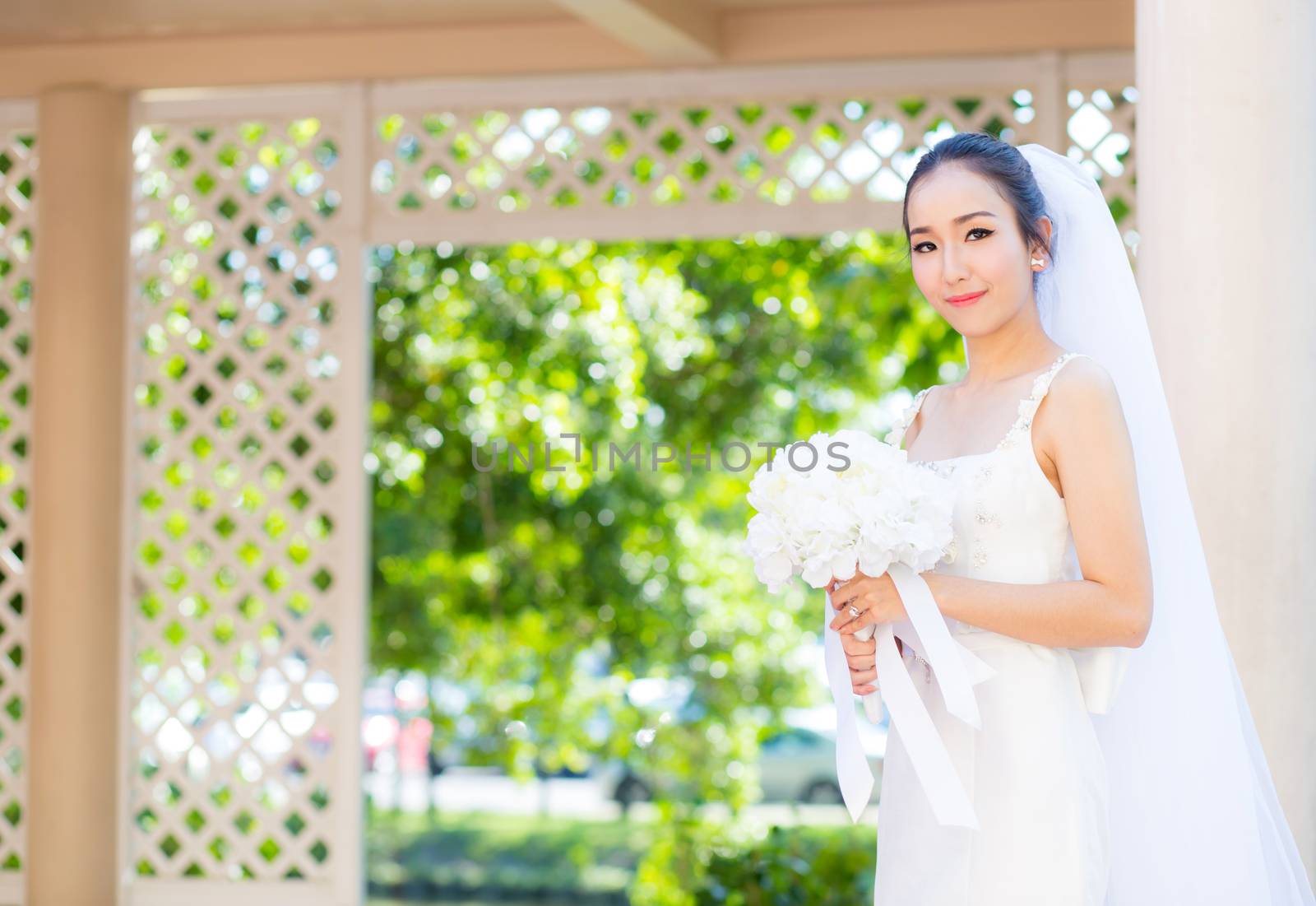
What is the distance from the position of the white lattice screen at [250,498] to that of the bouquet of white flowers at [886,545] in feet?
10.8

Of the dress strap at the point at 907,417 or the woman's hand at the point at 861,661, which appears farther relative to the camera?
the dress strap at the point at 907,417

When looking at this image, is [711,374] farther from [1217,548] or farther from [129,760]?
[1217,548]

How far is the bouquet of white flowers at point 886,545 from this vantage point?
173cm

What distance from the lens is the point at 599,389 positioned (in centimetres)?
892

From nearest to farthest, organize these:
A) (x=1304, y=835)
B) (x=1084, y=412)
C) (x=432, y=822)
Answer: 1. (x=1084, y=412)
2. (x=1304, y=835)
3. (x=432, y=822)

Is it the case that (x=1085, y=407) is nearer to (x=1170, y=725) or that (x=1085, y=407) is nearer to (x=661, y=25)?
(x=1170, y=725)

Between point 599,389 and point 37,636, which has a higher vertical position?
point 599,389

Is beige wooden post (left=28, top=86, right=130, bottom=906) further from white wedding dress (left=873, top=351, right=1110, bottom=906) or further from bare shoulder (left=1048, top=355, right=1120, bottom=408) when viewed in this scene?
bare shoulder (left=1048, top=355, right=1120, bottom=408)

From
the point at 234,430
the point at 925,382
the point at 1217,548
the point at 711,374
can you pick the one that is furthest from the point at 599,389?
the point at 1217,548

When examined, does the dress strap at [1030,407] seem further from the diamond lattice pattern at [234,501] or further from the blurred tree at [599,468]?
the blurred tree at [599,468]

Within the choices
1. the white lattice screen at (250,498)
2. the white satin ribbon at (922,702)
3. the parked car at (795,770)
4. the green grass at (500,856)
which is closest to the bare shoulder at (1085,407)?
the white satin ribbon at (922,702)

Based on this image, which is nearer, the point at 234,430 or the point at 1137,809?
the point at 1137,809

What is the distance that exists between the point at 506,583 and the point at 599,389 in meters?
1.53

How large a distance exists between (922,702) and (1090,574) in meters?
0.28
